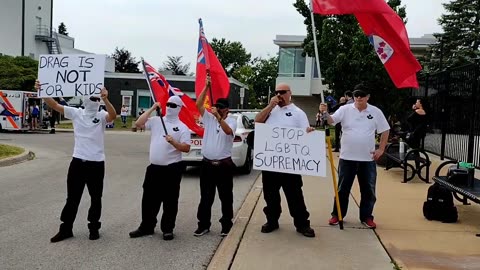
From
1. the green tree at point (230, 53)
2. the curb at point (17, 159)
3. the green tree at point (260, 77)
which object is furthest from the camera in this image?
the green tree at point (230, 53)

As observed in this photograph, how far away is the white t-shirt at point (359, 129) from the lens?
6.75m

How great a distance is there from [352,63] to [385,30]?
12.7 metres

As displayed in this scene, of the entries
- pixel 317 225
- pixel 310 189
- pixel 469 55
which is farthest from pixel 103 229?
pixel 469 55

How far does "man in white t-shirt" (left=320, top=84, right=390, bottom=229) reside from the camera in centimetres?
675

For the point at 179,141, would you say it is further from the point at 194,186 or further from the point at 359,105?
the point at 194,186

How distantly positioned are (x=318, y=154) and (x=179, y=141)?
5.81 feet

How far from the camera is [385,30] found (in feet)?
23.2

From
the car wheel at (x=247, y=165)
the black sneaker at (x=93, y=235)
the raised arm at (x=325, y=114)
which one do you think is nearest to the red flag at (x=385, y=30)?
the raised arm at (x=325, y=114)

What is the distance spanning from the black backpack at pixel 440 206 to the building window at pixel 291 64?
35.0 meters

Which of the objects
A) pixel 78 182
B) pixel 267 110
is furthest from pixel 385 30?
pixel 78 182

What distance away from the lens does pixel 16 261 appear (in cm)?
555

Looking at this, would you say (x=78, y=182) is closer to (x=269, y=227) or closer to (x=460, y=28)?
(x=269, y=227)

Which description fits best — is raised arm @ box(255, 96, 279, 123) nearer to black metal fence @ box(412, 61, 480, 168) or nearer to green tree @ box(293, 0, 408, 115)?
black metal fence @ box(412, 61, 480, 168)

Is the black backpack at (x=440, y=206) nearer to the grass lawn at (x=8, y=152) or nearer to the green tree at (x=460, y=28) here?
the grass lawn at (x=8, y=152)
